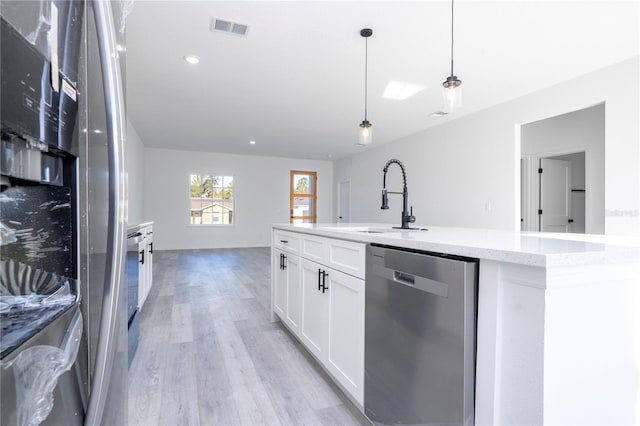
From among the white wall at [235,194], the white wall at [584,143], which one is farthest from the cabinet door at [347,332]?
the white wall at [235,194]

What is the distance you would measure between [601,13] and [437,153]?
329 centimetres

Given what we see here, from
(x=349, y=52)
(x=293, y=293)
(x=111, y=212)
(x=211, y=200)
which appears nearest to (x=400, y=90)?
(x=349, y=52)

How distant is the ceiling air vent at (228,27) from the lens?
264 cm

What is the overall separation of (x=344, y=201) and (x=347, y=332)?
7.89 metres

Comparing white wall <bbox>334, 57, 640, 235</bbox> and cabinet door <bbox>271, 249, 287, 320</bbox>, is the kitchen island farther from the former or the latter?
white wall <bbox>334, 57, 640, 235</bbox>

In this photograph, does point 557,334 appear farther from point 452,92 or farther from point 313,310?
point 452,92

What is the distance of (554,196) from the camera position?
18.6 ft

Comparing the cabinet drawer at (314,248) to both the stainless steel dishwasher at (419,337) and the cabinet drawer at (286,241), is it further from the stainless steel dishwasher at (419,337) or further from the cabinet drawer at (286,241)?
the stainless steel dishwasher at (419,337)

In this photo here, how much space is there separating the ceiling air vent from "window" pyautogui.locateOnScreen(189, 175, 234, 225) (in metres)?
6.20

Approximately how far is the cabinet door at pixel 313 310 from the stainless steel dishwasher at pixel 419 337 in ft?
1.51

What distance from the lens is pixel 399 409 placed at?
123 centimetres

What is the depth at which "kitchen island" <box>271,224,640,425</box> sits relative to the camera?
83 cm

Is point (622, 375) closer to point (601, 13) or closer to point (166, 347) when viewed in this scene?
point (166, 347)

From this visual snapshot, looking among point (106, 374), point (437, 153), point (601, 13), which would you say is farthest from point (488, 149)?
point (106, 374)
